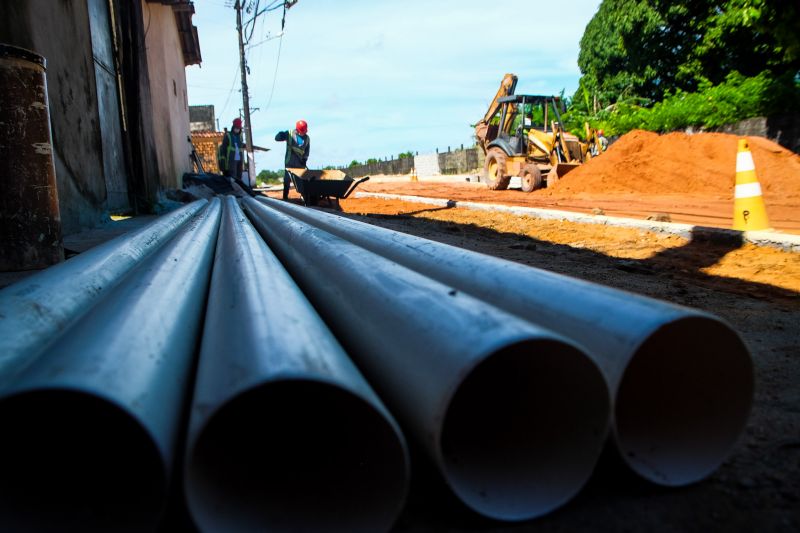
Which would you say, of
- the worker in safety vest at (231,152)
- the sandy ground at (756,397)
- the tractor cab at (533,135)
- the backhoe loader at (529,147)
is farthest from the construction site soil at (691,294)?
the worker in safety vest at (231,152)

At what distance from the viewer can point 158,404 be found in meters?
1.05

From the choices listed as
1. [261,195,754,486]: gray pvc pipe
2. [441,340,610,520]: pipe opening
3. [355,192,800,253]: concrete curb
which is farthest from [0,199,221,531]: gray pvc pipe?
[355,192,800,253]: concrete curb

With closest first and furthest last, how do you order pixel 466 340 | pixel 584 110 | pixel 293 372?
pixel 293 372 → pixel 466 340 → pixel 584 110

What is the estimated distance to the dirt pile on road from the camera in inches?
430

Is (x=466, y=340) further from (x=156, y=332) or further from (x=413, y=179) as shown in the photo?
(x=413, y=179)

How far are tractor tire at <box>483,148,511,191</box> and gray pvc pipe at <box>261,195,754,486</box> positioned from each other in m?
13.1

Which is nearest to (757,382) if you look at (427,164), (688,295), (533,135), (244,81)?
(688,295)

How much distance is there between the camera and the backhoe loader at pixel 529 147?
1322 centimetres

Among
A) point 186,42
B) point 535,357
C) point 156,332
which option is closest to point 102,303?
point 156,332

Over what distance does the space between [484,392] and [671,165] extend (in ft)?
40.2

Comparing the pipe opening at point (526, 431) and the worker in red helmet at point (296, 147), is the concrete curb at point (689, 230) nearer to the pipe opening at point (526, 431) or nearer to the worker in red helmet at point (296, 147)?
the pipe opening at point (526, 431)

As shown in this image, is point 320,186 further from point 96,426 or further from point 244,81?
point 244,81

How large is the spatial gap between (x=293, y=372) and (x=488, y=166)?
1515 centimetres

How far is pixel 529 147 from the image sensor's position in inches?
557
